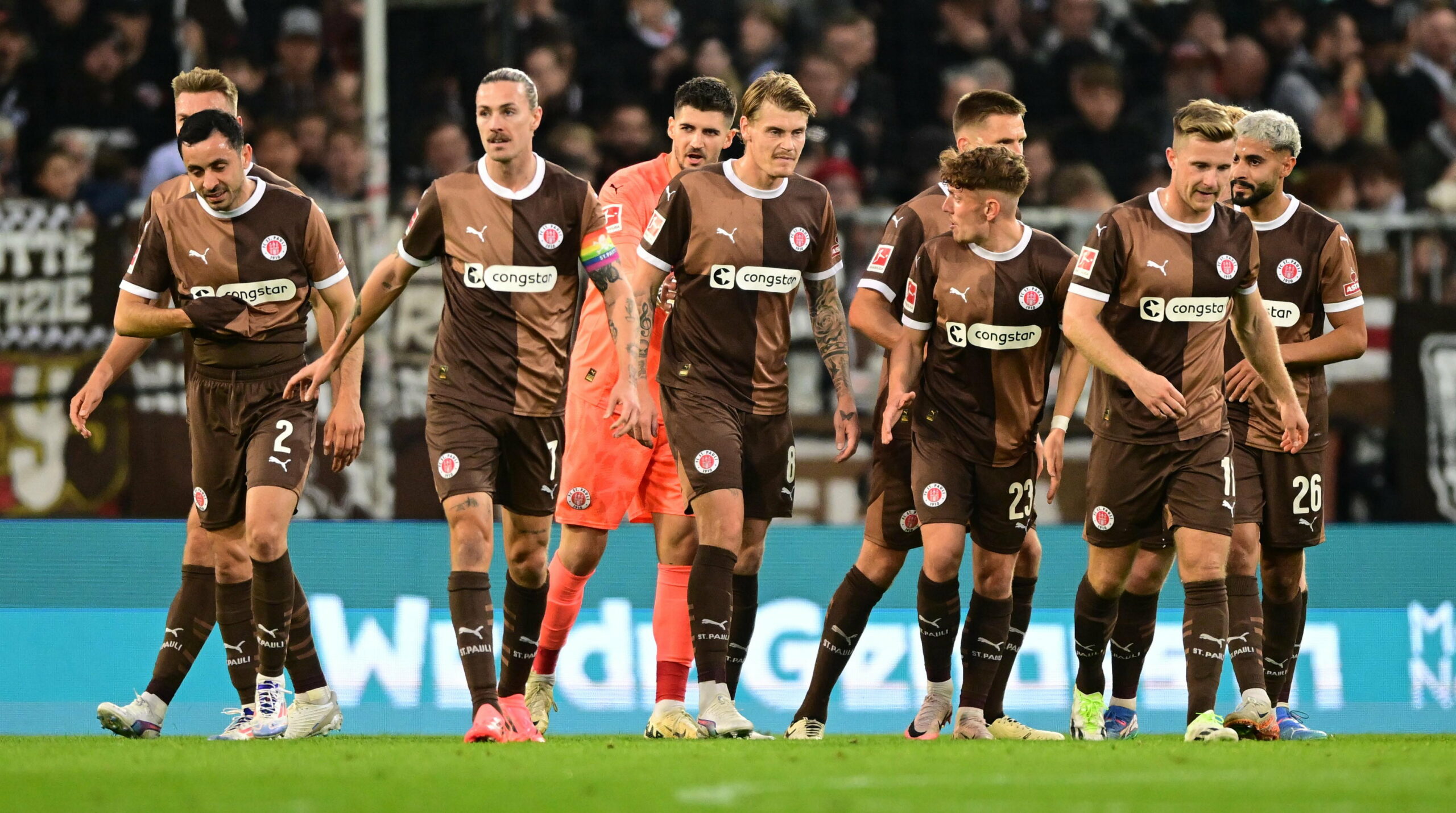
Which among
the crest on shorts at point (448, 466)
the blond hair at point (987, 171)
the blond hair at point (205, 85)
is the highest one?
the blond hair at point (205, 85)

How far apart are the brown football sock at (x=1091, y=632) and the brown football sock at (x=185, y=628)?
3.42m

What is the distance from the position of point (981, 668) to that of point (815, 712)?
672mm

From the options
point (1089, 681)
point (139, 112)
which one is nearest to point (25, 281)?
point (139, 112)

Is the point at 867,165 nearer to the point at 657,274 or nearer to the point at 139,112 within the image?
the point at 139,112

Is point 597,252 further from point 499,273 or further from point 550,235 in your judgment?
point 499,273

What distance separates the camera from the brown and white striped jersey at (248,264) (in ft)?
23.3

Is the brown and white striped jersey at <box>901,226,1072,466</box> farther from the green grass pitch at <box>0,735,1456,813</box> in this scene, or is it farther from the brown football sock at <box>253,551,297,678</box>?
the brown football sock at <box>253,551,297,678</box>

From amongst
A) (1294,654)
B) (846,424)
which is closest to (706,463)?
(846,424)

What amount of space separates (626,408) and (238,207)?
1818 millimetres

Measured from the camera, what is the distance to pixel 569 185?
680 centimetres

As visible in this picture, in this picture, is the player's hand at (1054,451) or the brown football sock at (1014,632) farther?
the brown football sock at (1014,632)

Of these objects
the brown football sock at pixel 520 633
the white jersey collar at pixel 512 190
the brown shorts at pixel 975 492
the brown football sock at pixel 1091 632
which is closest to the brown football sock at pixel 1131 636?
the brown football sock at pixel 1091 632

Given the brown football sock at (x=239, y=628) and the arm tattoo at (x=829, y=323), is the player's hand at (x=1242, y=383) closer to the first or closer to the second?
the arm tattoo at (x=829, y=323)

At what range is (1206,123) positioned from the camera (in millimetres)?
6625
